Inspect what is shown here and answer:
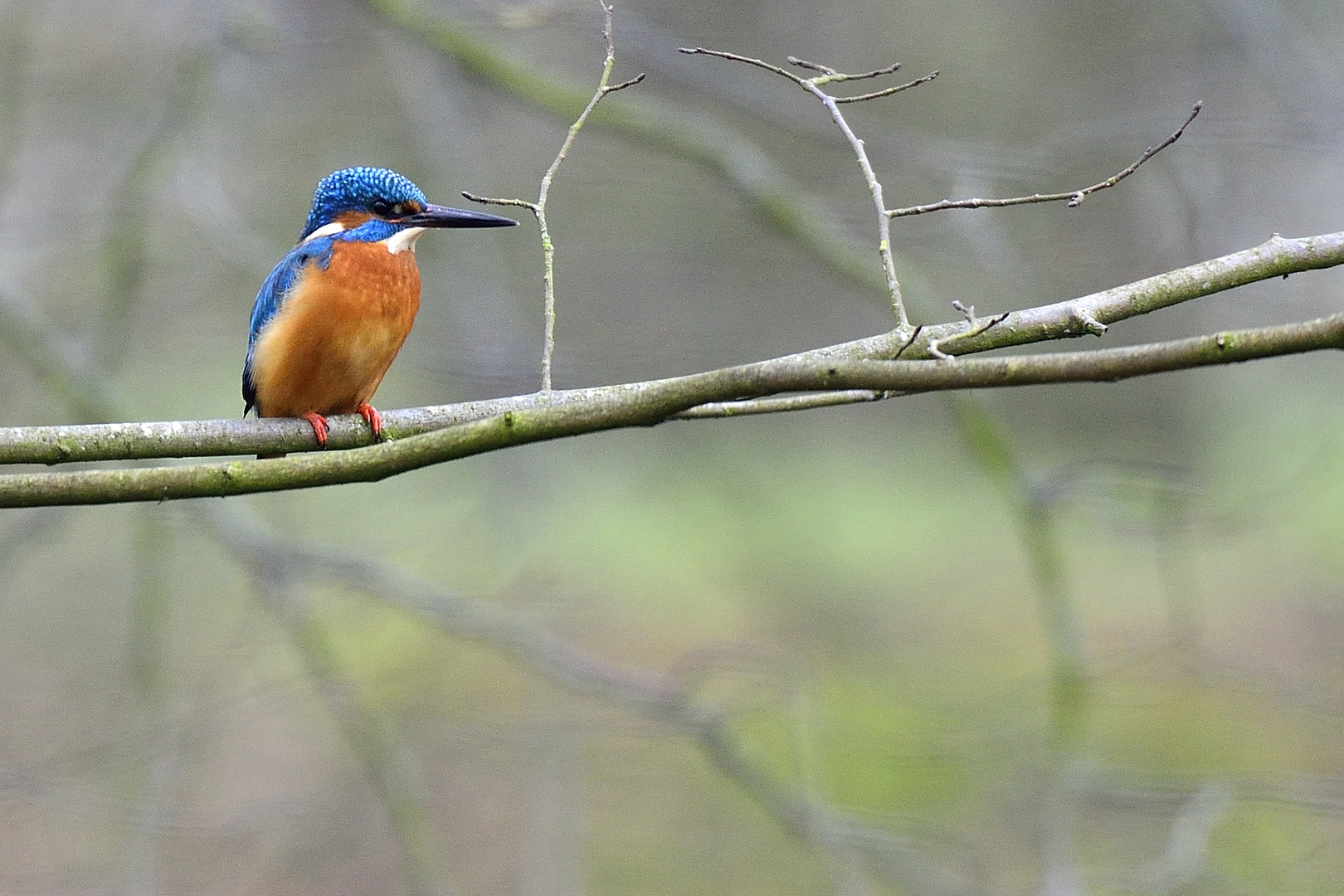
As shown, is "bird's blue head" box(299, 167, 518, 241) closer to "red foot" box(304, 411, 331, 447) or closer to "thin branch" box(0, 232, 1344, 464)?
"red foot" box(304, 411, 331, 447)

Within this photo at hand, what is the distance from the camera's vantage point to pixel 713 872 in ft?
24.7

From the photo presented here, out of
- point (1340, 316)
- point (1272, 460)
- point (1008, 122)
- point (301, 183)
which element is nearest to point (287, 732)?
point (301, 183)

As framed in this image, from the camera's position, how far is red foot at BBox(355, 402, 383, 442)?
2.56m

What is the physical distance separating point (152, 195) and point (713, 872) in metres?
4.82

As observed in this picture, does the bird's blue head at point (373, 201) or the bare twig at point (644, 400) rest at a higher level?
the bird's blue head at point (373, 201)

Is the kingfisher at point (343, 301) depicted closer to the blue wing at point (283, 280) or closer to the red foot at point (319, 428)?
the blue wing at point (283, 280)

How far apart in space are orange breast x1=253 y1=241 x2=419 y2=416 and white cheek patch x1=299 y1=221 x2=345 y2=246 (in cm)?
8

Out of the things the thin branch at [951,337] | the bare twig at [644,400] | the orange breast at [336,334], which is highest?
the orange breast at [336,334]

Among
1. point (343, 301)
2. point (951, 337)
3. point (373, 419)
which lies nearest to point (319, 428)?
point (373, 419)

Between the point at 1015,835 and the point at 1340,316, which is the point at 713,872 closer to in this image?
the point at 1015,835

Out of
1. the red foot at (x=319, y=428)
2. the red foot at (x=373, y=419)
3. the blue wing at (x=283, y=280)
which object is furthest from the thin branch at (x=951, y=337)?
the blue wing at (x=283, y=280)

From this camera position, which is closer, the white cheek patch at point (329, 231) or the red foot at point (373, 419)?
the red foot at point (373, 419)

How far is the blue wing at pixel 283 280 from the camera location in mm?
3363

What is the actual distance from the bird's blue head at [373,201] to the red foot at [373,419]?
47cm
